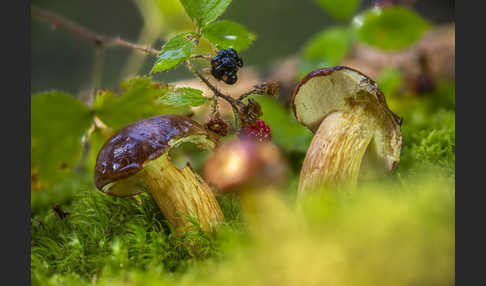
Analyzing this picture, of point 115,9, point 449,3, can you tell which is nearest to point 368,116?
point 449,3

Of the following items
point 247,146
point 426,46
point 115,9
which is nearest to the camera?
point 247,146

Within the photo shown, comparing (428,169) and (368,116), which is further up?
(368,116)

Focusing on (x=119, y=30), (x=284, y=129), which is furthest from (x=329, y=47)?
(x=119, y=30)

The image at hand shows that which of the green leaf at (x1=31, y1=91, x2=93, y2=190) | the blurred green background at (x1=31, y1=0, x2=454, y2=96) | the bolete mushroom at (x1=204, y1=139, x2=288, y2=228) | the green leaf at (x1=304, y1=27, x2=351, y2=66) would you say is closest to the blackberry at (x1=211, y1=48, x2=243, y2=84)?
the bolete mushroom at (x1=204, y1=139, x2=288, y2=228)

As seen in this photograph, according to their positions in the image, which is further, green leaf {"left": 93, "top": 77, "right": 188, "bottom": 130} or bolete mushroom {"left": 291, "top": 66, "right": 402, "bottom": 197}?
green leaf {"left": 93, "top": 77, "right": 188, "bottom": 130}

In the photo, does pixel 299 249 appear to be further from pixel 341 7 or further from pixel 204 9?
pixel 341 7

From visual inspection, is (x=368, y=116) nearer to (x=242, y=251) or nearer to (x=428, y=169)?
(x=428, y=169)

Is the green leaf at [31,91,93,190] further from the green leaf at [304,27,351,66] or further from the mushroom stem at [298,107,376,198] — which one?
the green leaf at [304,27,351,66]
